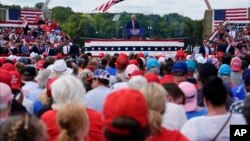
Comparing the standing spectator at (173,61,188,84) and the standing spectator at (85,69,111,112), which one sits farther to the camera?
the standing spectator at (173,61,188,84)

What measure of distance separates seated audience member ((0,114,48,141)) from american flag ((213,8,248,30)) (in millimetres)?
41854

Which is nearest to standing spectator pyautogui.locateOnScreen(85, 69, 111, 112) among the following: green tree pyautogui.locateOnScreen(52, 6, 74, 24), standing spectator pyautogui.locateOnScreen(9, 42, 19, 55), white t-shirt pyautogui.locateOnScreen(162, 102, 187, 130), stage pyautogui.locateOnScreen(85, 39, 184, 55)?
white t-shirt pyautogui.locateOnScreen(162, 102, 187, 130)

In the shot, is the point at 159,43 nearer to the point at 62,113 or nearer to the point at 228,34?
the point at 228,34

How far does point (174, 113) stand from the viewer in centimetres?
603

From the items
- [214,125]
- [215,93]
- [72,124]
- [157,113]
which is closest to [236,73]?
[215,93]

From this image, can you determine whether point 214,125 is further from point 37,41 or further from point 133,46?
point 37,41

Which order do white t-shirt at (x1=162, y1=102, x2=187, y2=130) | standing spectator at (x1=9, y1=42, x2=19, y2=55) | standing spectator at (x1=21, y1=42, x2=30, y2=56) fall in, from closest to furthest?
white t-shirt at (x1=162, y1=102, x2=187, y2=130) < standing spectator at (x1=9, y1=42, x2=19, y2=55) < standing spectator at (x1=21, y1=42, x2=30, y2=56)

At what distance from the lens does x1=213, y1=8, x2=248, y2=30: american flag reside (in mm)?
45997

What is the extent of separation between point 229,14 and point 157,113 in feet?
141

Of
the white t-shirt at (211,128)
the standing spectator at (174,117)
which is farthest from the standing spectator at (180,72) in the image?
the white t-shirt at (211,128)

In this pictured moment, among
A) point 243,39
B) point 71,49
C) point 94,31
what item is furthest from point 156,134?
point 243,39

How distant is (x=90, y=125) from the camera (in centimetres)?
588

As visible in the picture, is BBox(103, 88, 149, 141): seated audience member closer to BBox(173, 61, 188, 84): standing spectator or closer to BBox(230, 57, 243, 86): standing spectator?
BBox(173, 61, 188, 84): standing spectator

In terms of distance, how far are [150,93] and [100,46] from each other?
2728 cm
